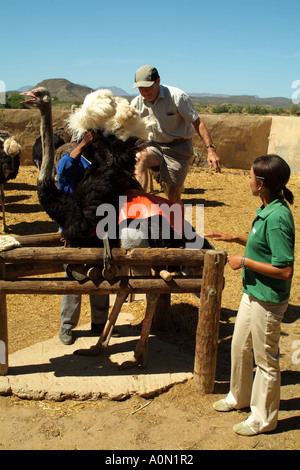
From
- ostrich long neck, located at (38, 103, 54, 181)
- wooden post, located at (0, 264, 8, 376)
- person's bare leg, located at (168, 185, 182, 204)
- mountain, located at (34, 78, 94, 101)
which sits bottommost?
wooden post, located at (0, 264, 8, 376)

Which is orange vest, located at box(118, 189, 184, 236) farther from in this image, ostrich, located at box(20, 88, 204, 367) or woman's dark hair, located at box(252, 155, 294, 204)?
woman's dark hair, located at box(252, 155, 294, 204)

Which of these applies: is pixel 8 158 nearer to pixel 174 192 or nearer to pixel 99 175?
pixel 174 192

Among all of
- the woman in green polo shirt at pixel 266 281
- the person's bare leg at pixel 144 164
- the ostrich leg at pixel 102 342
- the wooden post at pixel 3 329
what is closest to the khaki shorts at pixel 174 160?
the person's bare leg at pixel 144 164

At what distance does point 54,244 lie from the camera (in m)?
4.20

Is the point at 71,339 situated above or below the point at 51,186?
below

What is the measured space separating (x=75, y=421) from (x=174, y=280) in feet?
3.57

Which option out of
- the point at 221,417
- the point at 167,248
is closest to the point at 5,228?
the point at 167,248

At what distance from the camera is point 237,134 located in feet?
39.2

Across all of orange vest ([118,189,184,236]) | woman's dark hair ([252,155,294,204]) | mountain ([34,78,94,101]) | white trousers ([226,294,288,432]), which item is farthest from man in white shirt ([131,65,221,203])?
mountain ([34,78,94,101])

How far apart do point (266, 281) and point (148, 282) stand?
2.87 ft

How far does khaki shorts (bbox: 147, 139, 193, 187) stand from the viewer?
4.90 meters

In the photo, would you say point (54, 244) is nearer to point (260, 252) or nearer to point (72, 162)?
point (72, 162)
